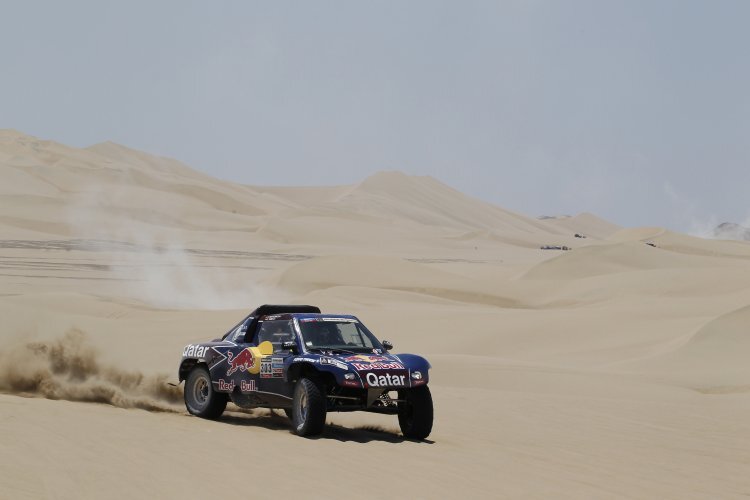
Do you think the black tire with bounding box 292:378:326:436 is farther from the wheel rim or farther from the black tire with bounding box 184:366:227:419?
the wheel rim

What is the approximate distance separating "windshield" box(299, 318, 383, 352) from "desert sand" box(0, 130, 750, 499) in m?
1.01

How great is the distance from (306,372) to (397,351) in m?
14.3

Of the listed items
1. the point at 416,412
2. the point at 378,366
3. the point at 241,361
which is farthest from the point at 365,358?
the point at 241,361

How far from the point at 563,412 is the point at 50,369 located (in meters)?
7.49

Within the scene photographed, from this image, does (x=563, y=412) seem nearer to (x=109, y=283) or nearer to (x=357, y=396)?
(x=357, y=396)

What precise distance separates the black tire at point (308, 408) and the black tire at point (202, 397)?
1.85 meters

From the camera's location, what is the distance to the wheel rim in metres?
13.8

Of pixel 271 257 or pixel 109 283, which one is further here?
pixel 271 257

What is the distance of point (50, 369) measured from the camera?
15430 millimetres

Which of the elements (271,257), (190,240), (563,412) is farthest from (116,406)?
(190,240)

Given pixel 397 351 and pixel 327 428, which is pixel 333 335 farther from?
pixel 397 351

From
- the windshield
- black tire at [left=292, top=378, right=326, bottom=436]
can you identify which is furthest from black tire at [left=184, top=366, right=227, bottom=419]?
black tire at [left=292, top=378, right=326, bottom=436]

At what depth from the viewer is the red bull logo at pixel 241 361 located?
1289cm

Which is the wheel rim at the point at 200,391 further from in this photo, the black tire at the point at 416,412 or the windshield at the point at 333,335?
the black tire at the point at 416,412
